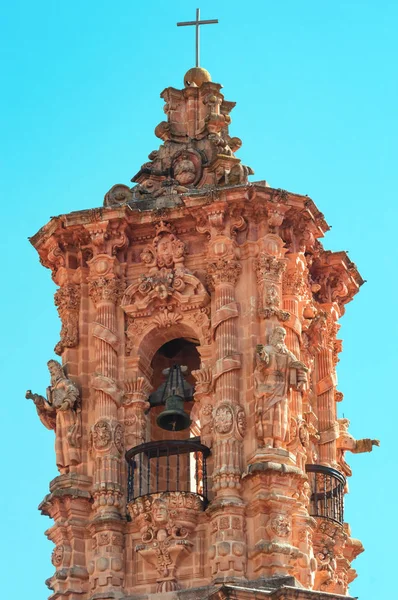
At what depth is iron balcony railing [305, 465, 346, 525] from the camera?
39.5 metres

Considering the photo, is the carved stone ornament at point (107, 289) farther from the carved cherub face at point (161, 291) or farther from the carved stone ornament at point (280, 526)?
the carved stone ornament at point (280, 526)

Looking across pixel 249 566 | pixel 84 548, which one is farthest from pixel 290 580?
pixel 84 548

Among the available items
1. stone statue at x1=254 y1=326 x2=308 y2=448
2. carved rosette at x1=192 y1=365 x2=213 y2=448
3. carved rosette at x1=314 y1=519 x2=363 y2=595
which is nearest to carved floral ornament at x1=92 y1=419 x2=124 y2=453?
carved rosette at x1=192 y1=365 x2=213 y2=448

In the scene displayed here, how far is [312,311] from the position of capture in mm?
40656

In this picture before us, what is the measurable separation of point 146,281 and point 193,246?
97 cm

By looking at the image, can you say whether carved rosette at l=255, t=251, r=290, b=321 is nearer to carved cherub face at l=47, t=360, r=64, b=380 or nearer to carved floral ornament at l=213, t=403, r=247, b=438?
carved floral ornament at l=213, t=403, r=247, b=438

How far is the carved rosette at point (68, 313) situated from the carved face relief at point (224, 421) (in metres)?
3.14

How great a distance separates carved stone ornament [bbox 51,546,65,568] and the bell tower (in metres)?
0.02

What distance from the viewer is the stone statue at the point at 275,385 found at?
37.8m

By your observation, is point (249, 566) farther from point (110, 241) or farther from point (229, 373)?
point (110, 241)

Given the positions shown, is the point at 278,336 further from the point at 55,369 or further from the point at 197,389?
the point at 55,369

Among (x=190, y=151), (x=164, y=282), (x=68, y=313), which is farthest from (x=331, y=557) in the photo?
(x=190, y=151)

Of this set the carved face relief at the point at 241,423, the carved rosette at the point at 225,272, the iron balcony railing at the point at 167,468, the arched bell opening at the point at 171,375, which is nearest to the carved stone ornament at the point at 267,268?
the carved rosette at the point at 225,272

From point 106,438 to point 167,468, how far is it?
42.5 inches
